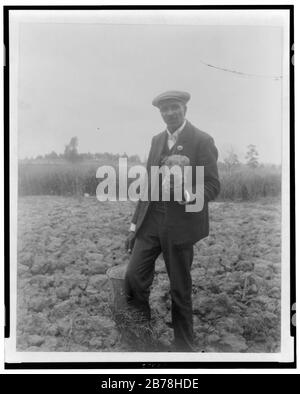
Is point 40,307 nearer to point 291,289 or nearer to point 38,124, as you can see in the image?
point 38,124

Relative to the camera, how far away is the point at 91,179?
9.16 feet

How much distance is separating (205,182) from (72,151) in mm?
869

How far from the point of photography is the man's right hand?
275cm

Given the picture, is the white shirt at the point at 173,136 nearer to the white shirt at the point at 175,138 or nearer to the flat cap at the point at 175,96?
the white shirt at the point at 175,138

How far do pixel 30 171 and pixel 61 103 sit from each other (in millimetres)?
479

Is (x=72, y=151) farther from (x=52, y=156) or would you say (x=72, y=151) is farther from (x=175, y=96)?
(x=175, y=96)

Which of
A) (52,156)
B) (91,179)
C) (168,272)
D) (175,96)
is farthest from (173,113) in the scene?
(168,272)

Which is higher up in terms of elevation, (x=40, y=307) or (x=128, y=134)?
(x=128, y=134)

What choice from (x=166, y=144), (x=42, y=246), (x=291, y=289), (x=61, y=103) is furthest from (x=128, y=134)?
(x=291, y=289)

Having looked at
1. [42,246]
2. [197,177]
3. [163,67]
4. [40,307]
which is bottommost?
[40,307]

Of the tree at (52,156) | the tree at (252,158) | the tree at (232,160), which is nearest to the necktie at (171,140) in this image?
the tree at (232,160)

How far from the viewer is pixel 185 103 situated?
2721 millimetres

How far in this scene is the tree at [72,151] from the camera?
107 inches

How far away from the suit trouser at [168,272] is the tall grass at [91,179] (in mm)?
430
